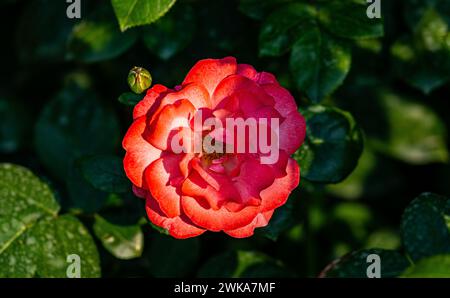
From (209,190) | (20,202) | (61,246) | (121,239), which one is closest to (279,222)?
(209,190)

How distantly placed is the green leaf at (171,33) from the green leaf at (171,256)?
49 centimetres

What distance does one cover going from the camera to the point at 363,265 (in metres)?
1.44


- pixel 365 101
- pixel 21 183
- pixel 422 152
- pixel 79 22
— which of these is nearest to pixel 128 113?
pixel 79 22

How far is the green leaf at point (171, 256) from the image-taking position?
172 centimetres

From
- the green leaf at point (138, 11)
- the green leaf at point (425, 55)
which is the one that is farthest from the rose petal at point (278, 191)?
the green leaf at point (425, 55)

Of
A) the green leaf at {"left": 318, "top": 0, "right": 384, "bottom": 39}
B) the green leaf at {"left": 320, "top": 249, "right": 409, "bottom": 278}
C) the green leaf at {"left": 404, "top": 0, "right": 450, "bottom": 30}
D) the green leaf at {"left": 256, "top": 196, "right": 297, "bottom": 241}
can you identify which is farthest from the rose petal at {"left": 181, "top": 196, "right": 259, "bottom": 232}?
the green leaf at {"left": 404, "top": 0, "right": 450, "bottom": 30}

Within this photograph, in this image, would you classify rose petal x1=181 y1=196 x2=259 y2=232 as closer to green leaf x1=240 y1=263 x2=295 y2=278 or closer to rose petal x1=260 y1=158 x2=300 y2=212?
rose petal x1=260 y1=158 x2=300 y2=212

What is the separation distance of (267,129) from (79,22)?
911 millimetres

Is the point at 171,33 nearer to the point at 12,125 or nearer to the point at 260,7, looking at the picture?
the point at 260,7

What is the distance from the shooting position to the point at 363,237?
211 centimetres

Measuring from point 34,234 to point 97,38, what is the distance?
592 millimetres

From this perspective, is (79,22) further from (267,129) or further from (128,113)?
(267,129)

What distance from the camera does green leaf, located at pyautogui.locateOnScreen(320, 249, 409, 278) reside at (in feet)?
4.67

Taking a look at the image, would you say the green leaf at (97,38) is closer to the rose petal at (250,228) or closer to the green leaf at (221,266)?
the green leaf at (221,266)
